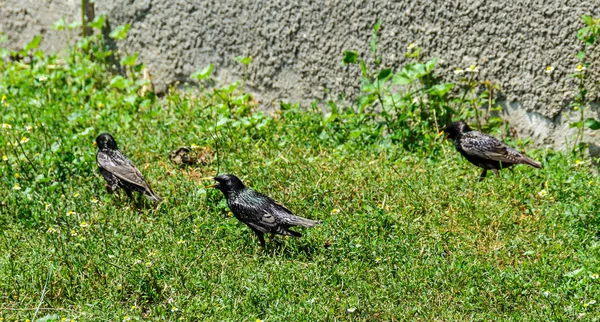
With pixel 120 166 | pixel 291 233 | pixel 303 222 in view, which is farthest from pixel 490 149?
pixel 120 166

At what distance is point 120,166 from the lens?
6672 millimetres

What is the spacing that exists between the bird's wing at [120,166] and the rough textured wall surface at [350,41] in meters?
1.84

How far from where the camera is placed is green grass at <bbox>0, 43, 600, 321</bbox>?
5262 millimetres

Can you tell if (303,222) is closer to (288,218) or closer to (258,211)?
(288,218)

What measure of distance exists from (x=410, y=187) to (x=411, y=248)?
81 cm

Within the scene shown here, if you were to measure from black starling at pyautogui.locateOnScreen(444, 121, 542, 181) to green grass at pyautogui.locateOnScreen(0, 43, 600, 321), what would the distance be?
135 millimetres

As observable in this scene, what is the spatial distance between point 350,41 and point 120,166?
230 centimetres

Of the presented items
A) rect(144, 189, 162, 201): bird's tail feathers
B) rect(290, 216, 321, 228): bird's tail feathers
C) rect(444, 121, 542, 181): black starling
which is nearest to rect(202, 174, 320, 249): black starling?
rect(290, 216, 321, 228): bird's tail feathers

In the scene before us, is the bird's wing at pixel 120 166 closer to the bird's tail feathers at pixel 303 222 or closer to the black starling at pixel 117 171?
the black starling at pixel 117 171

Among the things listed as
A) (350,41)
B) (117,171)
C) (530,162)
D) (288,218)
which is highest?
(350,41)

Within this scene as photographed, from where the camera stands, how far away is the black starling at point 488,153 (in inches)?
257

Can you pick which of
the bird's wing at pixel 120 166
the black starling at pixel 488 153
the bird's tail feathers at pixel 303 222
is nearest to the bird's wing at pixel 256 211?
the bird's tail feathers at pixel 303 222

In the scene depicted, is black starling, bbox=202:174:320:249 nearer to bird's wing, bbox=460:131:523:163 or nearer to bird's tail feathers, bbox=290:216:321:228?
bird's tail feathers, bbox=290:216:321:228

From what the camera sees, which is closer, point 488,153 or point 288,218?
point 288,218
